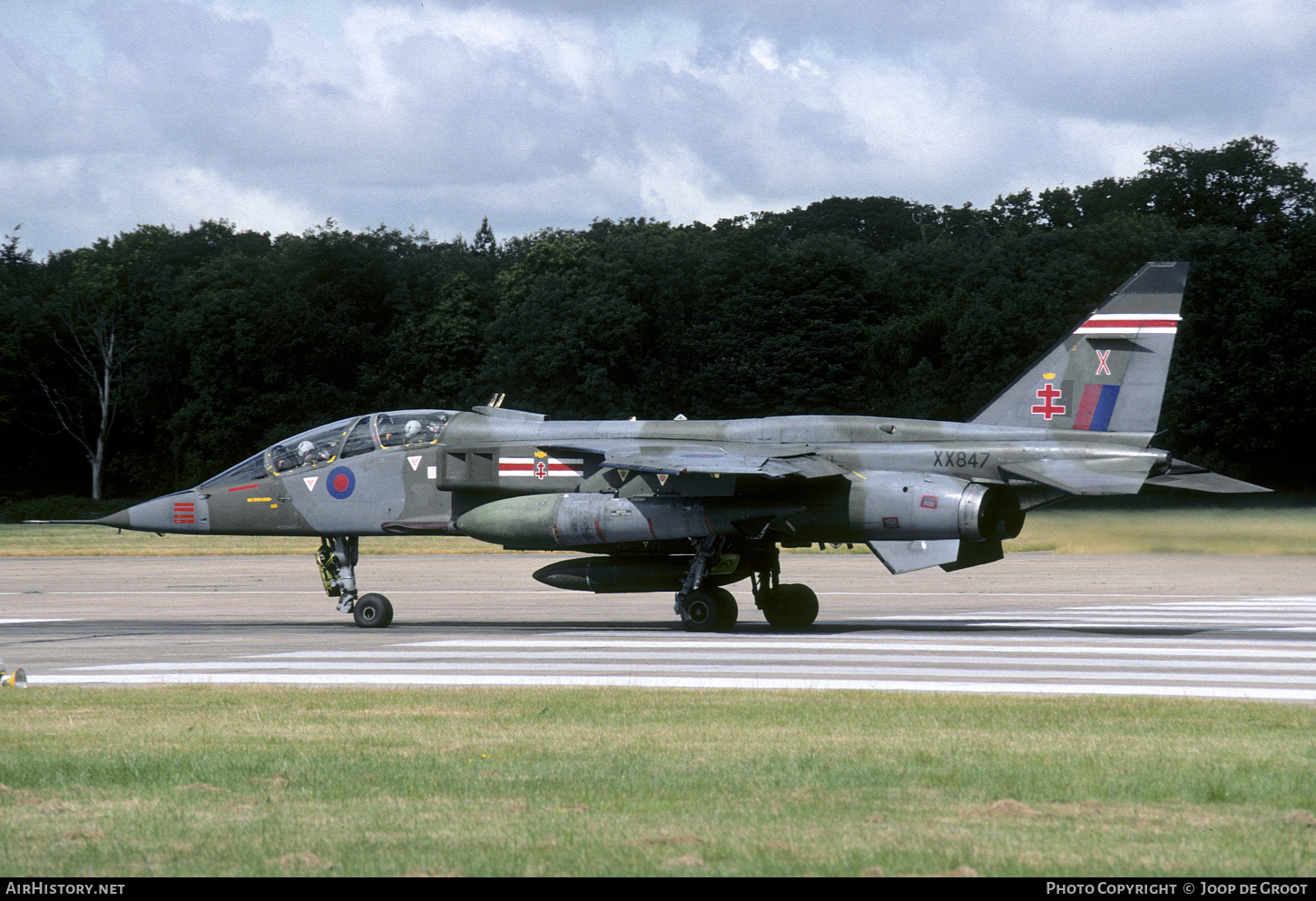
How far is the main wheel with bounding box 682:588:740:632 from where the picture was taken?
18297 millimetres

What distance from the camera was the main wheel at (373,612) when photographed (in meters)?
19.4

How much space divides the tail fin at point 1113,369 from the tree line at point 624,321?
38620mm

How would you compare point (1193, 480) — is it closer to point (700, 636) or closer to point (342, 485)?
point (700, 636)

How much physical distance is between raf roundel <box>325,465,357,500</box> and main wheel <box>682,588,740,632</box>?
17.1ft

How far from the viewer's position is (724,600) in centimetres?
1841

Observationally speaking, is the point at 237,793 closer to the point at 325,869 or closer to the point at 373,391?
the point at 325,869

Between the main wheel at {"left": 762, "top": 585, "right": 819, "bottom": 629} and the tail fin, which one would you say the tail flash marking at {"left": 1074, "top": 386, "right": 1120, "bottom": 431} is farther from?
the main wheel at {"left": 762, "top": 585, "right": 819, "bottom": 629}

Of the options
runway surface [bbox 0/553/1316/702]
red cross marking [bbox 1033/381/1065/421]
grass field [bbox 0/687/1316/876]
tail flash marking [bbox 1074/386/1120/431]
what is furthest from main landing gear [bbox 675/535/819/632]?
grass field [bbox 0/687/1316/876]

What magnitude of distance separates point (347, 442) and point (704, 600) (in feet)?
19.2

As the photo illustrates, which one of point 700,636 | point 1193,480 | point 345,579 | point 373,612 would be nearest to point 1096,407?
point 1193,480

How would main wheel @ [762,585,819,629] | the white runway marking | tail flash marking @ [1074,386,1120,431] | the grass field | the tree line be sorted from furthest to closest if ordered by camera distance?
the tree line < main wheel @ [762,585,819,629] < tail flash marking @ [1074,386,1120,431] < the white runway marking < the grass field

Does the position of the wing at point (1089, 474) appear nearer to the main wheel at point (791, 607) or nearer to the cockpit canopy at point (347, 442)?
the main wheel at point (791, 607)

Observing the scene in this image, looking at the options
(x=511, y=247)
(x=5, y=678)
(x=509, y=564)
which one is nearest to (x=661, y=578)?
(x=5, y=678)

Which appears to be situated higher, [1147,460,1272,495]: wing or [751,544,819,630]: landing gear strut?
[1147,460,1272,495]: wing
